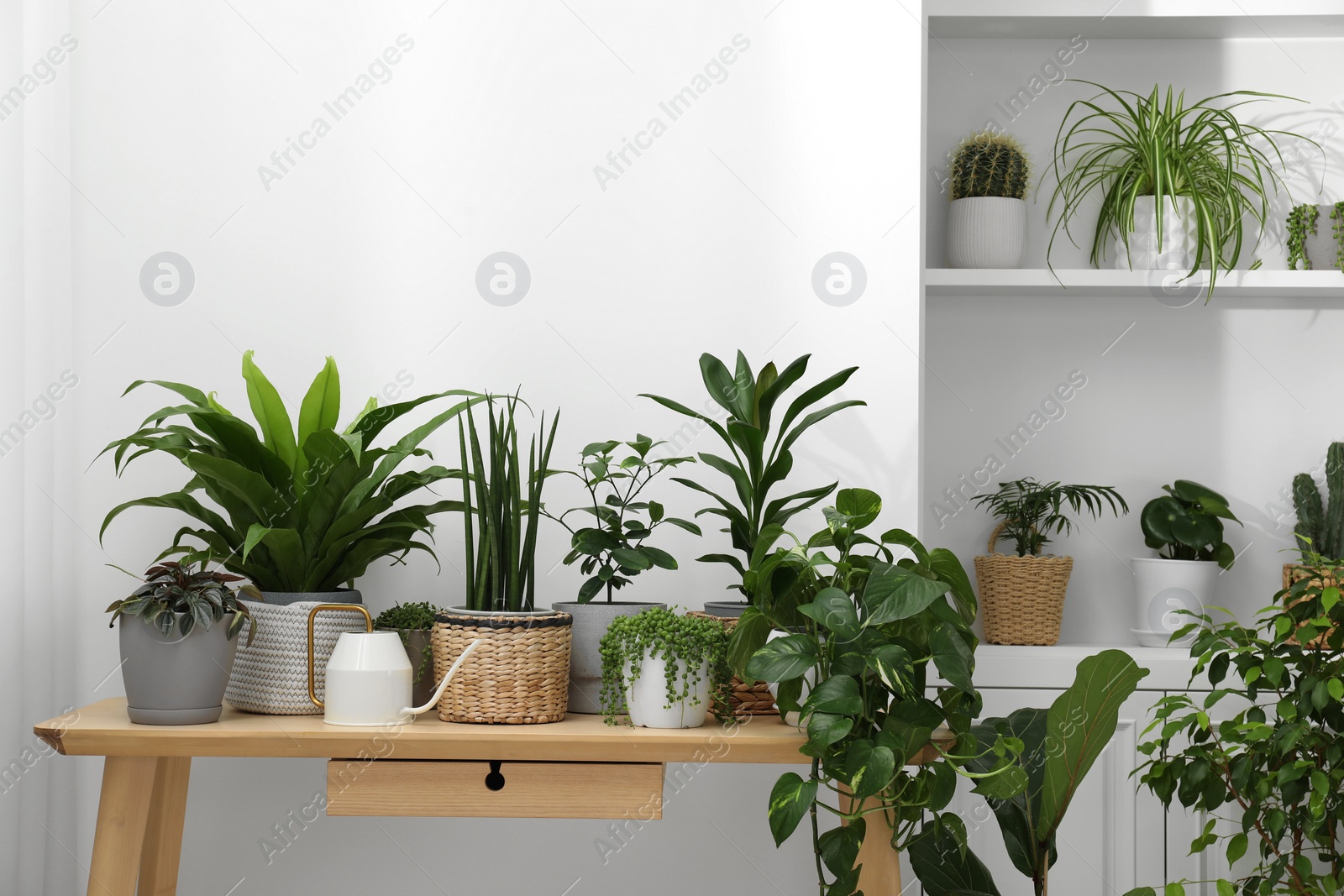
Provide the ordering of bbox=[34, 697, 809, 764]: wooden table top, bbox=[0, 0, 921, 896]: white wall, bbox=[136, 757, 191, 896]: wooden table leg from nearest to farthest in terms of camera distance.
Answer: bbox=[34, 697, 809, 764]: wooden table top < bbox=[136, 757, 191, 896]: wooden table leg < bbox=[0, 0, 921, 896]: white wall

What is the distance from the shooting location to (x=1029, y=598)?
6.13 feet

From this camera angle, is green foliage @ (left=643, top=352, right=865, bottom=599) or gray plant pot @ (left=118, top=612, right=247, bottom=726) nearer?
gray plant pot @ (left=118, top=612, right=247, bottom=726)

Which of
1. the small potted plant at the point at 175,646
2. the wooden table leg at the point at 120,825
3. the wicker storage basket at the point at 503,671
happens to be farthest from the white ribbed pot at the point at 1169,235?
Result: the wooden table leg at the point at 120,825

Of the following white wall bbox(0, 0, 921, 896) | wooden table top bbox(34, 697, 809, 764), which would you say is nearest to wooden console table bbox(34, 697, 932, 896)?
wooden table top bbox(34, 697, 809, 764)

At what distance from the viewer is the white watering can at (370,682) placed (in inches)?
48.0

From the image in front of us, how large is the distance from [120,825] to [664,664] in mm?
697

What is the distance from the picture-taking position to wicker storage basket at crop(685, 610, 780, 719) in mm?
1310

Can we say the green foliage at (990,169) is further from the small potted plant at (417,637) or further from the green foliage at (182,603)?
the green foliage at (182,603)

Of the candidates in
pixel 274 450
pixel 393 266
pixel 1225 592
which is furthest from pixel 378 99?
pixel 1225 592

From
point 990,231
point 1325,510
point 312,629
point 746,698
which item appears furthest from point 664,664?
point 1325,510

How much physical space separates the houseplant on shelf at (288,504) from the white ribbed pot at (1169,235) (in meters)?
1.38

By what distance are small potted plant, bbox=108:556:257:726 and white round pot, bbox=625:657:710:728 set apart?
1.70ft

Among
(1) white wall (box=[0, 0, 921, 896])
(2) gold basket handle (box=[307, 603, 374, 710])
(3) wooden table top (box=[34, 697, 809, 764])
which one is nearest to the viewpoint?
(3) wooden table top (box=[34, 697, 809, 764])

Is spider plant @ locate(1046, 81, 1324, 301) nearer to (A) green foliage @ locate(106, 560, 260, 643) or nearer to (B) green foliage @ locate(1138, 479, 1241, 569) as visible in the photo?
(B) green foliage @ locate(1138, 479, 1241, 569)
